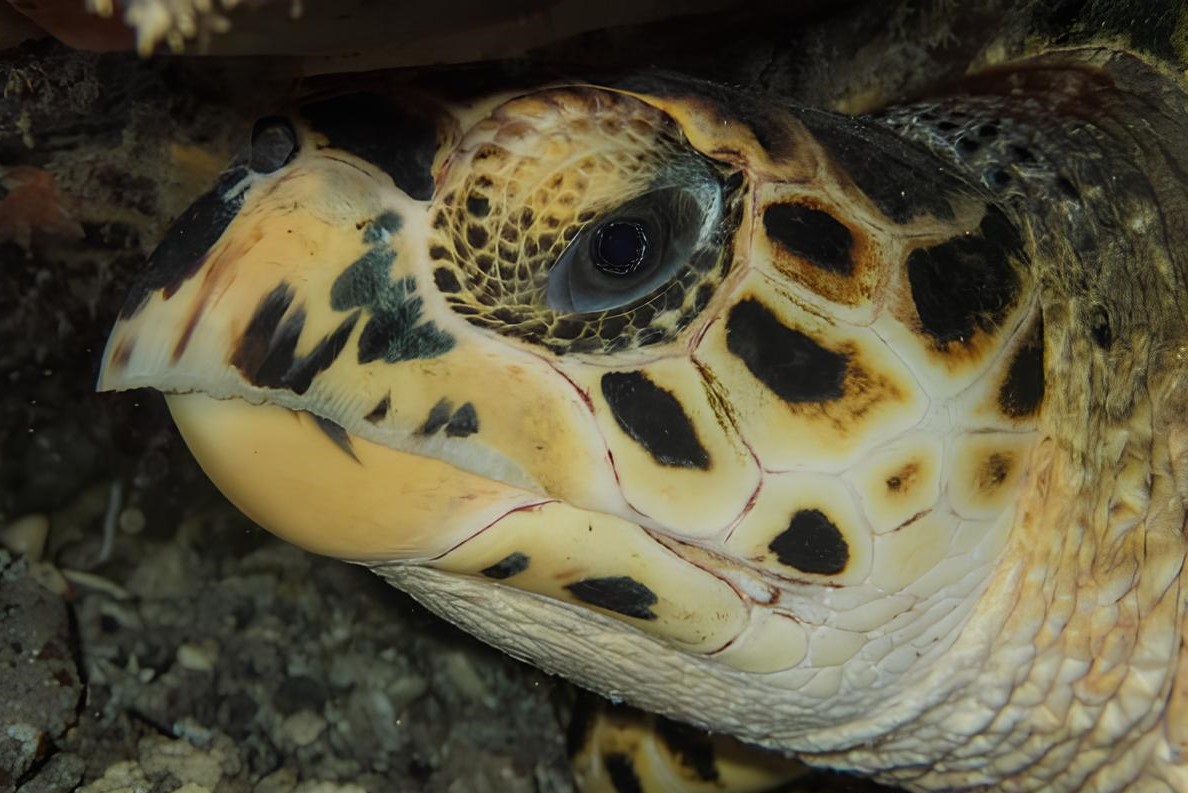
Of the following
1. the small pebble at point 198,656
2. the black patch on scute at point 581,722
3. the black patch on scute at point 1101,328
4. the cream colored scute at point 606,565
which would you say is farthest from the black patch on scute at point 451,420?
the black patch on scute at point 581,722

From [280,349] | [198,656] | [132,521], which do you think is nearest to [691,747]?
[198,656]

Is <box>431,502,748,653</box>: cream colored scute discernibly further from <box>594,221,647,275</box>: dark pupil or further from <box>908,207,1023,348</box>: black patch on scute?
<box>908,207,1023,348</box>: black patch on scute

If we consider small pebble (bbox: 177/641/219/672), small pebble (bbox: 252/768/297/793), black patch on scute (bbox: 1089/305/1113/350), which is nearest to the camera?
black patch on scute (bbox: 1089/305/1113/350)

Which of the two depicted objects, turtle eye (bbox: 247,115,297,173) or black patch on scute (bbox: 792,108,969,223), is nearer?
turtle eye (bbox: 247,115,297,173)

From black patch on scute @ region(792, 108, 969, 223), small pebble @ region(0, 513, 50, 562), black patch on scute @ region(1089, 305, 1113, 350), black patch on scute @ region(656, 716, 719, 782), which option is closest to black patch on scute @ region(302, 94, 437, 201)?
black patch on scute @ region(792, 108, 969, 223)

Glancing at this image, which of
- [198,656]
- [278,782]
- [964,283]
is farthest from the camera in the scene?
[198,656]

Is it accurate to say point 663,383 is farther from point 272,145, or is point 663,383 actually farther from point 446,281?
point 272,145
